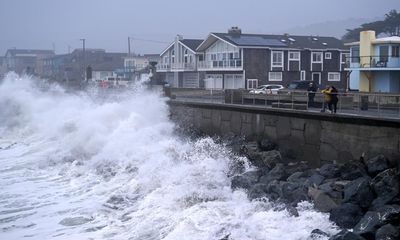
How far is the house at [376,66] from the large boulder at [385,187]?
1770 cm

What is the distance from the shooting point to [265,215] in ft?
33.0

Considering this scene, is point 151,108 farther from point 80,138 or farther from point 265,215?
point 265,215

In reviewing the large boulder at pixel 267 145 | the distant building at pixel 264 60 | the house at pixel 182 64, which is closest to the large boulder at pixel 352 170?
the large boulder at pixel 267 145

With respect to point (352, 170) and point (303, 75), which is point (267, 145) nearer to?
point (352, 170)

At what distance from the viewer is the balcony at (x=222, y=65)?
3925 cm

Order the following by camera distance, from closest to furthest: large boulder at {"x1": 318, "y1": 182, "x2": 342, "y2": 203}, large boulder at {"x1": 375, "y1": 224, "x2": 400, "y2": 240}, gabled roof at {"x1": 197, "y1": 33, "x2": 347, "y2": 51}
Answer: large boulder at {"x1": 375, "y1": 224, "x2": 400, "y2": 240}, large boulder at {"x1": 318, "y1": 182, "x2": 342, "y2": 203}, gabled roof at {"x1": 197, "y1": 33, "x2": 347, "y2": 51}

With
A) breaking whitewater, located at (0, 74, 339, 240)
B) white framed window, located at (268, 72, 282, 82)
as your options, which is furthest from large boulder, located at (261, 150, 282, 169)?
white framed window, located at (268, 72, 282, 82)

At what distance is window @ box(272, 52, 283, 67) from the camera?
A: 3981cm

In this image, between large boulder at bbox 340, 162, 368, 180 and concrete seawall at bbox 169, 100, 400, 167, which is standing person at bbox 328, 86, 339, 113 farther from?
large boulder at bbox 340, 162, 368, 180

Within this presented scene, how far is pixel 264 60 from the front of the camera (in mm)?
39406

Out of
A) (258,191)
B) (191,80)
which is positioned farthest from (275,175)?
(191,80)

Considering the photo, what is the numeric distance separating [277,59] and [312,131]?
26469 mm

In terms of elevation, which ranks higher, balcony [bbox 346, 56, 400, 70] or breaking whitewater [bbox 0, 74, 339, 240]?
balcony [bbox 346, 56, 400, 70]

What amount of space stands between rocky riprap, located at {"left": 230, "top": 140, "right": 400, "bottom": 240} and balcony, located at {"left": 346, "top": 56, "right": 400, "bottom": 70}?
15.3 m
